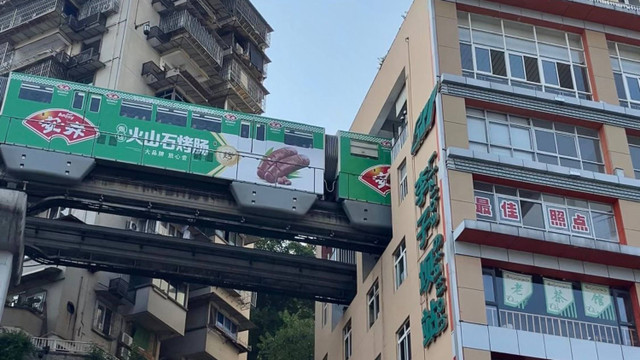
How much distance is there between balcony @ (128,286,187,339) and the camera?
35.4m

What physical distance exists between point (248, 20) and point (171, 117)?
1903 cm

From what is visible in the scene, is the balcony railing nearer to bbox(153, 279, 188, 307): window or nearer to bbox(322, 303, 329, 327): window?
bbox(153, 279, 188, 307): window

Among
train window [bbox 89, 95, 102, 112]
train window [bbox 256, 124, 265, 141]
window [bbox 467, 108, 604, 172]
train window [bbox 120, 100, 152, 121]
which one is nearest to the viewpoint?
window [bbox 467, 108, 604, 172]

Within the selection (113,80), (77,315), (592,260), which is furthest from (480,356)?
(113,80)

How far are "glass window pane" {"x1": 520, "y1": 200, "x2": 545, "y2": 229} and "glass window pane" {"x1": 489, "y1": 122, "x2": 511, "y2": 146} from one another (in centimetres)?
214

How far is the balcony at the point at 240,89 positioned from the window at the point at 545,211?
21.9 meters

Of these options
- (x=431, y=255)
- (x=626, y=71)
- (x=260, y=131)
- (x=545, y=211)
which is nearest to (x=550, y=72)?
(x=626, y=71)

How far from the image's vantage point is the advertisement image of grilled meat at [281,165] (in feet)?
98.8

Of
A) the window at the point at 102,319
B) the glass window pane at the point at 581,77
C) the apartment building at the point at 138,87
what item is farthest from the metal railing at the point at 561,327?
the window at the point at 102,319

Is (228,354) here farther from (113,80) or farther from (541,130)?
(541,130)

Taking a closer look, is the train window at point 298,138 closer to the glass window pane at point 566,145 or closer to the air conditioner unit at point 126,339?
the glass window pane at point 566,145

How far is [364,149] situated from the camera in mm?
31484

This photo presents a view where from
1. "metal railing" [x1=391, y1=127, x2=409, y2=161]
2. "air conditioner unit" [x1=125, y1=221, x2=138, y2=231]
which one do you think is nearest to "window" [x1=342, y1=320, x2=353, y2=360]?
"metal railing" [x1=391, y1=127, x2=409, y2=161]

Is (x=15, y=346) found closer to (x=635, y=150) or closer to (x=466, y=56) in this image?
(x=466, y=56)
